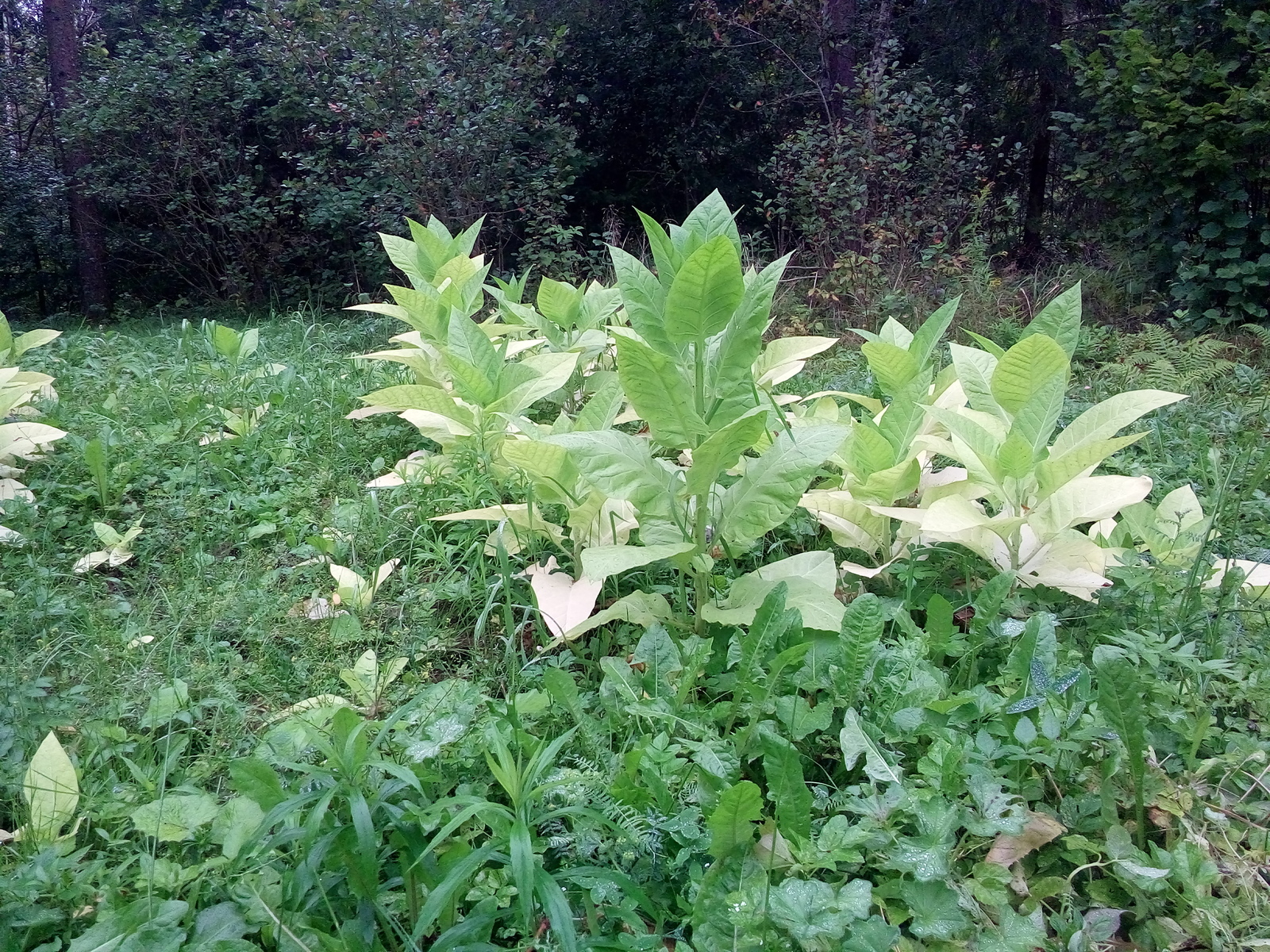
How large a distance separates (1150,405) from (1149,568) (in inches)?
13.7

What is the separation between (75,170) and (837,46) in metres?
8.58

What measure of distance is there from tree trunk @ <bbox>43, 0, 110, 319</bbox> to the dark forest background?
0.04 meters

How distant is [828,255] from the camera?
6.32 metres

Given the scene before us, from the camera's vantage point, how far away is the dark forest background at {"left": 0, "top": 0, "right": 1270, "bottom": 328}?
4754 mm

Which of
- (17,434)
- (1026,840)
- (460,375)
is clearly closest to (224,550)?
A: (460,375)

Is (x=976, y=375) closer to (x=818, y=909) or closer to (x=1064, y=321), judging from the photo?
(x=1064, y=321)

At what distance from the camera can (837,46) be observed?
870 centimetres

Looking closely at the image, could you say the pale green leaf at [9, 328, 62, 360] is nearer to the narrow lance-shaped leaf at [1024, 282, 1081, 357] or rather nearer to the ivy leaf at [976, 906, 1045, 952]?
the narrow lance-shaped leaf at [1024, 282, 1081, 357]

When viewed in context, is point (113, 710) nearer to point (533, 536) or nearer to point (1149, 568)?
point (533, 536)

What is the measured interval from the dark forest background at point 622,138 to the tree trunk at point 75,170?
37mm

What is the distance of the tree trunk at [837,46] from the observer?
8.74 m

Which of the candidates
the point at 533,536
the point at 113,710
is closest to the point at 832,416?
the point at 533,536

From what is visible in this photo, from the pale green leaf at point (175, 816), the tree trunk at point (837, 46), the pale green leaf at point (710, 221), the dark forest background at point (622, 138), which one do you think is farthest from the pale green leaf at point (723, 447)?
the tree trunk at point (837, 46)

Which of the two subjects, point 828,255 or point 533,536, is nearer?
point 533,536
